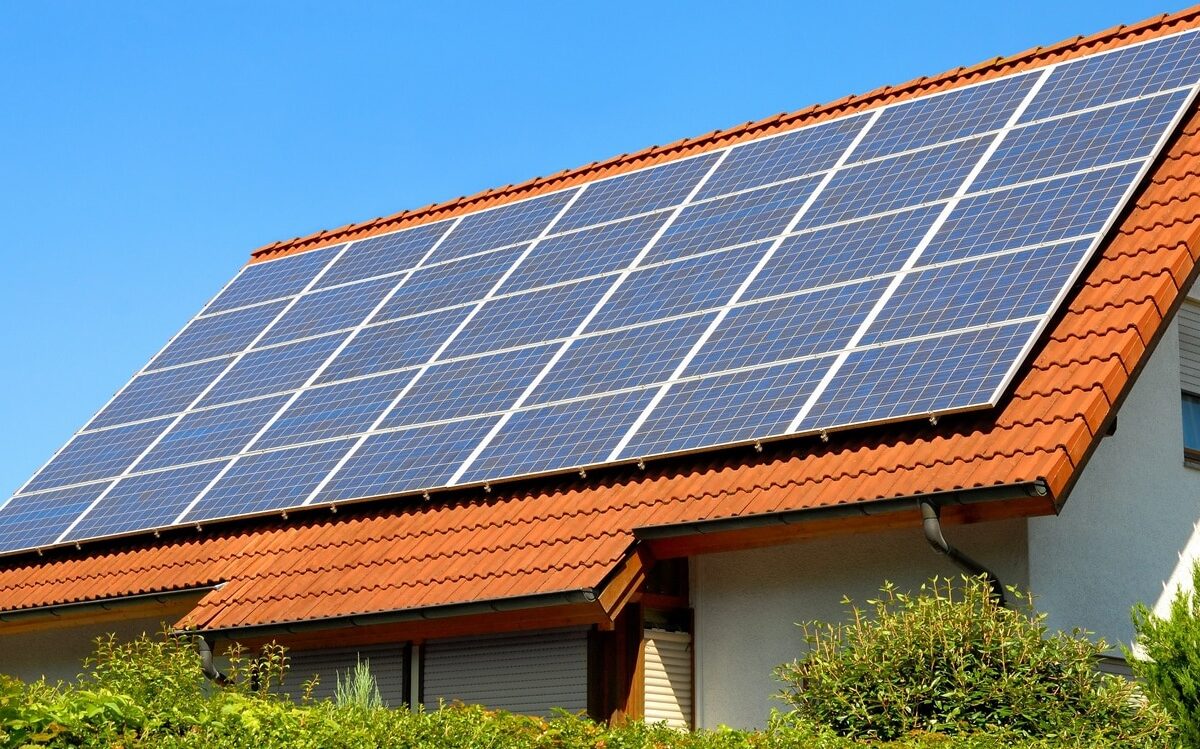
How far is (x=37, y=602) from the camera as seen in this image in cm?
1736

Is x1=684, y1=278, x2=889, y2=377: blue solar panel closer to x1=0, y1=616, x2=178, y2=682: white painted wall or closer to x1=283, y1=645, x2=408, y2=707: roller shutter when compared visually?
x1=283, y1=645, x2=408, y2=707: roller shutter

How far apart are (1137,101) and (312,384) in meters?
8.81

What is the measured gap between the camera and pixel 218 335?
71.1 feet

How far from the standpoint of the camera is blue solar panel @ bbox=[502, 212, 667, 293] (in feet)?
59.6

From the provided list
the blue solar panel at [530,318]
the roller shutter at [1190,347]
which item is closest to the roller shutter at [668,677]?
the blue solar panel at [530,318]

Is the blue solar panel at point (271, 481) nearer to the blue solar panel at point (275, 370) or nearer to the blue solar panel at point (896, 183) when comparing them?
the blue solar panel at point (275, 370)

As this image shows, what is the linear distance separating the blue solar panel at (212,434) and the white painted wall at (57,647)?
1.79m

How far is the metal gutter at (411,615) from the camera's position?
13375 mm

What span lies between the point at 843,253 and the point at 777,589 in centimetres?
339

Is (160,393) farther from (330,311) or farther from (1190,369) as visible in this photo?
(1190,369)

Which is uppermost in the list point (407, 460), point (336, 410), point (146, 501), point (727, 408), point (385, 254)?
point (385, 254)

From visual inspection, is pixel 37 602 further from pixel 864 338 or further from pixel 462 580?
pixel 864 338

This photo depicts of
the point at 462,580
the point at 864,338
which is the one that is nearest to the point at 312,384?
the point at 462,580

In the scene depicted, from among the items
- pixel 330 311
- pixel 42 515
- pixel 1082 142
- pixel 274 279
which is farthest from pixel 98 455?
pixel 1082 142
